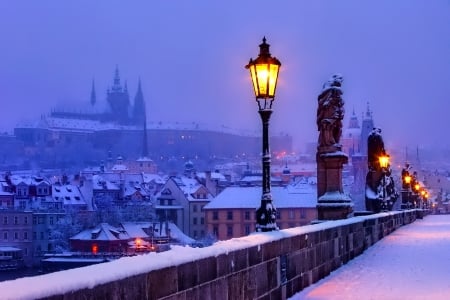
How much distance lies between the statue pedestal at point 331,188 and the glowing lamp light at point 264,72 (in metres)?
8.95

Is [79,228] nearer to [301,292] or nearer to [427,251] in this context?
[427,251]

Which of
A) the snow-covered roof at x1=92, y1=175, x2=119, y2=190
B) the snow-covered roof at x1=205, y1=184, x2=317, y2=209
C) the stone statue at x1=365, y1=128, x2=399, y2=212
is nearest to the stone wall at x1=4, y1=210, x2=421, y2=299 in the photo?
the stone statue at x1=365, y1=128, x2=399, y2=212

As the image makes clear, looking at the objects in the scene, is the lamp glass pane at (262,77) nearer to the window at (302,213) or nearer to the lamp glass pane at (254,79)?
the lamp glass pane at (254,79)

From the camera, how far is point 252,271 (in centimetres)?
812

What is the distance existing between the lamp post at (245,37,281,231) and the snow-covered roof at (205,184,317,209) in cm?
8706

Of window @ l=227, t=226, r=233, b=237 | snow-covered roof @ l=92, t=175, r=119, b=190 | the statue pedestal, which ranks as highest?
snow-covered roof @ l=92, t=175, r=119, b=190

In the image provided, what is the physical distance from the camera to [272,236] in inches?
364

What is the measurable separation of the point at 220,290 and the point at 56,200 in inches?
4063

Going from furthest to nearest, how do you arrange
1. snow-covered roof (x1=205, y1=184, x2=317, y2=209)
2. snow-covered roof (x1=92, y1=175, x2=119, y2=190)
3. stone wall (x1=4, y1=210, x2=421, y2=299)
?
snow-covered roof (x1=92, y1=175, x2=119, y2=190) → snow-covered roof (x1=205, y1=184, x2=317, y2=209) → stone wall (x1=4, y1=210, x2=421, y2=299)

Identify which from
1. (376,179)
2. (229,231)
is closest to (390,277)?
(376,179)

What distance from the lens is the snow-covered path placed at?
34.6 feet

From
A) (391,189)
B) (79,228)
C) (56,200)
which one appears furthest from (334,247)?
(56,200)

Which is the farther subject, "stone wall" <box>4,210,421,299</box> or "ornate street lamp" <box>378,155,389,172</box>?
"ornate street lamp" <box>378,155,389,172</box>

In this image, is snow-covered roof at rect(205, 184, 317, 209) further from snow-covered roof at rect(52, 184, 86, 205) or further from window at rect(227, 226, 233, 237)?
snow-covered roof at rect(52, 184, 86, 205)
